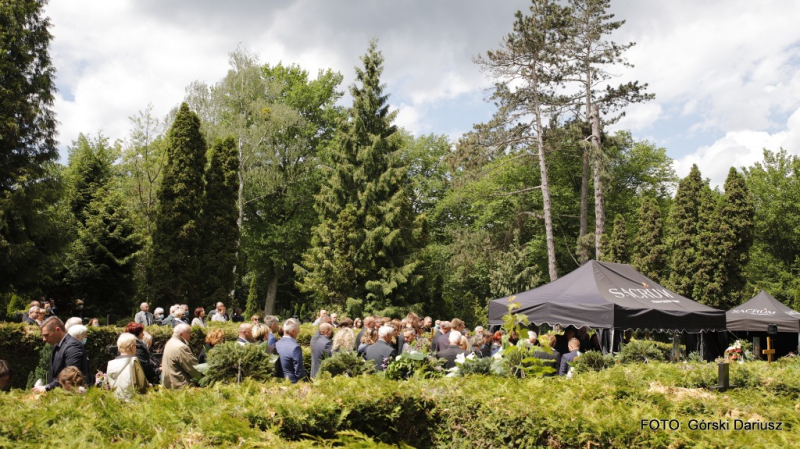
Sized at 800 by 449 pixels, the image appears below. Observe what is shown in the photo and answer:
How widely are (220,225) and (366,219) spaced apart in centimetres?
604

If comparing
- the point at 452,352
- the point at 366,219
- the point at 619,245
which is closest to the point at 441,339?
the point at 452,352

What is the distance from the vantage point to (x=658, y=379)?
5855 millimetres

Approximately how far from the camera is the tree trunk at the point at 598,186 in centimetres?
2430

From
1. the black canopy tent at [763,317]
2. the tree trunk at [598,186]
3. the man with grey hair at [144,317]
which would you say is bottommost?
the man with grey hair at [144,317]

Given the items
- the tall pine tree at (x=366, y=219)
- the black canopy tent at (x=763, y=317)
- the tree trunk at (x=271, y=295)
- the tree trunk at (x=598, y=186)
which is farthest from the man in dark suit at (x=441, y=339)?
the tree trunk at (x=271, y=295)

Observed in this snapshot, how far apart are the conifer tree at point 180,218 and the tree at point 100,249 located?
A: 0.99 meters

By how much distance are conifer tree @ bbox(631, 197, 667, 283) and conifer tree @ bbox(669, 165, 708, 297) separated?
548 mm

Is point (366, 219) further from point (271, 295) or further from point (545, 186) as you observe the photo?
point (271, 295)

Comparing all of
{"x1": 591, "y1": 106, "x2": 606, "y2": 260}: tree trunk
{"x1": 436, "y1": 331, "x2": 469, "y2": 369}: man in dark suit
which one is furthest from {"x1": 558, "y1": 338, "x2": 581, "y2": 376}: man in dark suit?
{"x1": 591, "y1": 106, "x2": 606, "y2": 260}: tree trunk

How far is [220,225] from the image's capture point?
930 inches

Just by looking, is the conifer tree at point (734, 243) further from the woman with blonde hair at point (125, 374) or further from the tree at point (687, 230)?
the woman with blonde hair at point (125, 374)

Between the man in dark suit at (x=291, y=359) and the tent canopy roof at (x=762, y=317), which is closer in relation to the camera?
the man in dark suit at (x=291, y=359)

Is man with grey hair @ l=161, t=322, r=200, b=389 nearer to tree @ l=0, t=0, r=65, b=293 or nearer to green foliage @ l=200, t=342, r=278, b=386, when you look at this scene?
green foliage @ l=200, t=342, r=278, b=386

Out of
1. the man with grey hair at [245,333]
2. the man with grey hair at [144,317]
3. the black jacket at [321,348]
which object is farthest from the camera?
the man with grey hair at [144,317]
